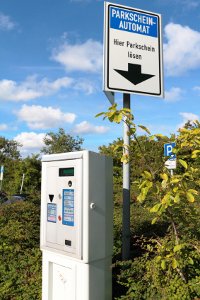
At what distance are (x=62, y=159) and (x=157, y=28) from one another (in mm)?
2283

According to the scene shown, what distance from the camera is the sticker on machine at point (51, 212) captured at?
405cm

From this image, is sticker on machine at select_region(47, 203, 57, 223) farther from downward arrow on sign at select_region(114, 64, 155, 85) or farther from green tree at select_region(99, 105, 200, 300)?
downward arrow on sign at select_region(114, 64, 155, 85)

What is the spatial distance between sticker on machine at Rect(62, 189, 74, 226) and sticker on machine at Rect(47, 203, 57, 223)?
18 cm

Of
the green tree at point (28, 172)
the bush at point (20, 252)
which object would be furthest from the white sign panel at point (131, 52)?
the green tree at point (28, 172)

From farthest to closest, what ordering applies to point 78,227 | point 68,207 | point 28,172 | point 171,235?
point 28,172 → point 171,235 → point 68,207 → point 78,227

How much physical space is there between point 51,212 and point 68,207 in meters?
0.36

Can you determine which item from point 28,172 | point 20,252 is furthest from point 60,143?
point 20,252

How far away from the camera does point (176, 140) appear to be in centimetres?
374

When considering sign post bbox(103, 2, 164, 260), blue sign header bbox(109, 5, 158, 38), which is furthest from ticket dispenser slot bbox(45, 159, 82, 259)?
blue sign header bbox(109, 5, 158, 38)

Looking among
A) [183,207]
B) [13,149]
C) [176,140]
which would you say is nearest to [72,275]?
[183,207]

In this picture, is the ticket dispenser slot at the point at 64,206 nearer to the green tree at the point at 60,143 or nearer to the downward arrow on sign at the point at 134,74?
the downward arrow on sign at the point at 134,74

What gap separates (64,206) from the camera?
12.8 feet

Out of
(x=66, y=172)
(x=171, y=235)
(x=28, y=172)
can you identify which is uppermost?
(x=28, y=172)

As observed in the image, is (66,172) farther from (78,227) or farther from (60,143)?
(60,143)
